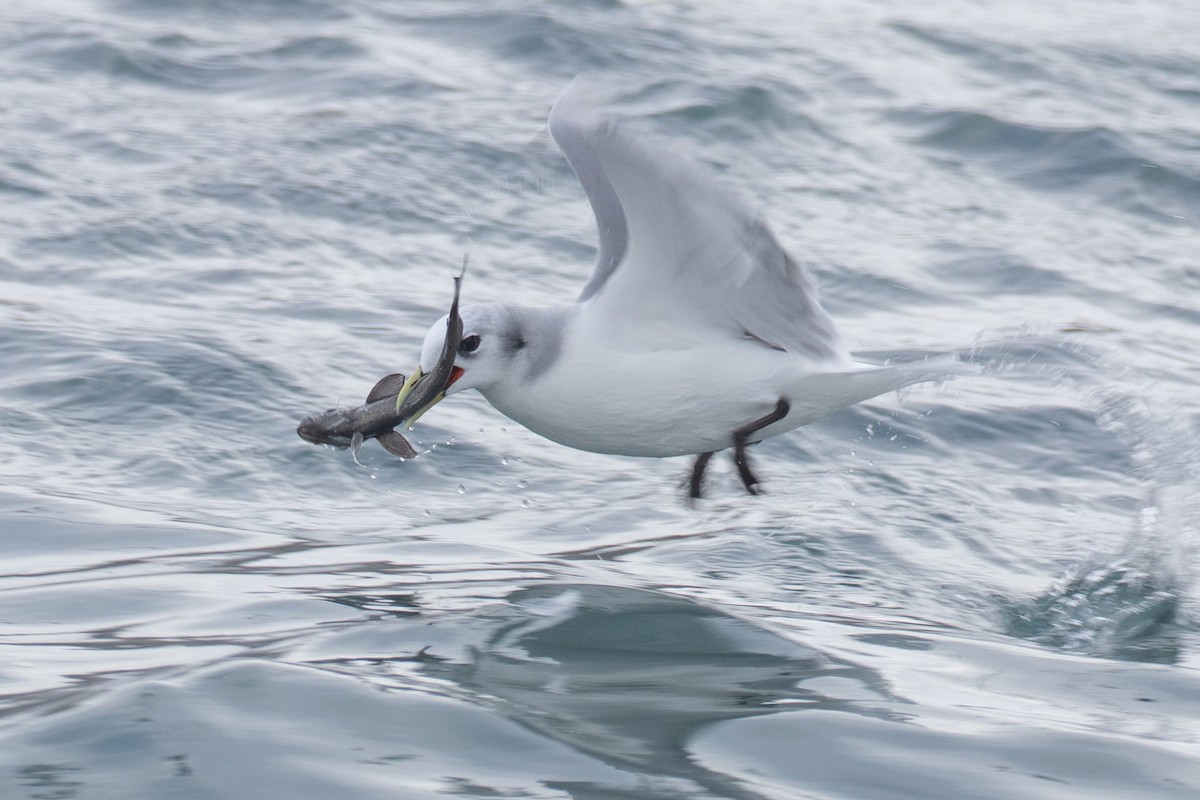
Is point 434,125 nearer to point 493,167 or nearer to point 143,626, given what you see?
point 493,167

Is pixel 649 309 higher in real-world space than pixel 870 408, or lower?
higher

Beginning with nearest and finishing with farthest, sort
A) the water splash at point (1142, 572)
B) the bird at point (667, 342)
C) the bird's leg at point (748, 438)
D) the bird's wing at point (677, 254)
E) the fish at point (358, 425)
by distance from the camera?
the bird's wing at point (677, 254)
the bird at point (667, 342)
the fish at point (358, 425)
the water splash at point (1142, 572)
the bird's leg at point (748, 438)

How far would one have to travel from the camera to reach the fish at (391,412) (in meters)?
4.55

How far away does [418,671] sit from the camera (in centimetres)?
384

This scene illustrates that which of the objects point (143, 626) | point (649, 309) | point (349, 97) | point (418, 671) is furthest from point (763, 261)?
point (349, 97)

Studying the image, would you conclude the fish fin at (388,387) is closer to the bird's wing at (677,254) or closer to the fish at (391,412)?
the fish at (391,412)

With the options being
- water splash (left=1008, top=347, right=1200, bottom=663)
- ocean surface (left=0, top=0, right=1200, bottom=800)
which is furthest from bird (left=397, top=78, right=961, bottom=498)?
water splash (left=1008, top=347, right=1200, bottom=663)

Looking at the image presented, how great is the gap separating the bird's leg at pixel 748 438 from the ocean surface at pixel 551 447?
0.32 meters

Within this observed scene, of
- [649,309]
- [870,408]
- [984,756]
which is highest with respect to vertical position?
[649,309]

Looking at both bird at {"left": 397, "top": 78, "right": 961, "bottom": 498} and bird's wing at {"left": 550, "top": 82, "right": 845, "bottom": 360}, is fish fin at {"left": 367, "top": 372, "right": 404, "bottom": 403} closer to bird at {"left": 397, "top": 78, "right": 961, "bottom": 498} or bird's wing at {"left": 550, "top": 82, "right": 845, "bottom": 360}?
bird at {"left": 397, "top": 78, "right": 961, "bottom": 498}

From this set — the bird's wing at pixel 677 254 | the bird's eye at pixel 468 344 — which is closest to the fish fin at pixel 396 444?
the bird's eye at pixel 468 344

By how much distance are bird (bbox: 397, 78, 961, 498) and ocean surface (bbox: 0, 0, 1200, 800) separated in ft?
0.83

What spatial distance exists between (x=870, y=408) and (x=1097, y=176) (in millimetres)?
4556

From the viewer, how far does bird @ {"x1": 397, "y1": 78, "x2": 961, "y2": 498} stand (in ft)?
14.8
